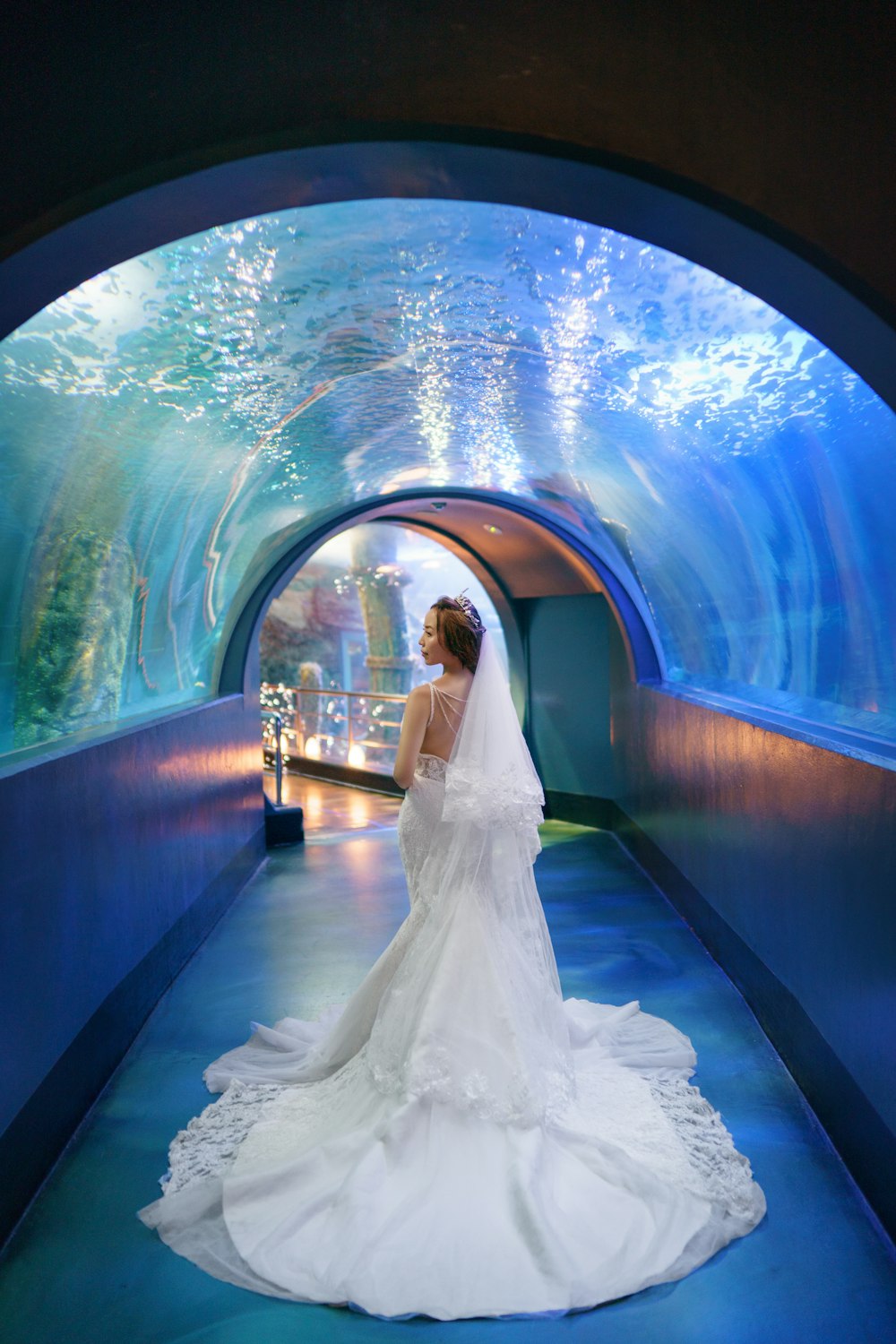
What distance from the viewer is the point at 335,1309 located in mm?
2648

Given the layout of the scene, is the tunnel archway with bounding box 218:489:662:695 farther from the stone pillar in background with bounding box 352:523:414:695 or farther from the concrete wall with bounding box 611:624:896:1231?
the stone pillar in background with bounding box 352:523:414:695

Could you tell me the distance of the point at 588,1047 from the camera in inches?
165

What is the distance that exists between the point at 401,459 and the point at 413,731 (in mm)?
4138

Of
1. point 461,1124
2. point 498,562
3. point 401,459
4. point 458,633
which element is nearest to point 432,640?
point 458,633

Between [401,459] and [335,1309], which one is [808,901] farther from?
[401,459]

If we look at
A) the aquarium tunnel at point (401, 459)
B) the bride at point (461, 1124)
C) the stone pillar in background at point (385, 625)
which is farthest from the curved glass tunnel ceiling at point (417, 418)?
the stone pillar in background at point (385, 625)

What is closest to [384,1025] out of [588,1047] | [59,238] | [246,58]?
[588,1047]

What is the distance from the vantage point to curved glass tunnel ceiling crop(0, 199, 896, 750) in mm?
3576

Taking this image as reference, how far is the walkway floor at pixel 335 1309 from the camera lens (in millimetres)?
2600

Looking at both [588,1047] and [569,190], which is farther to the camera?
[588,1047]

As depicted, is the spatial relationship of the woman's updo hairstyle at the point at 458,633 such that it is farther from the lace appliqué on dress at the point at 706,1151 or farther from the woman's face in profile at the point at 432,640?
the lace appliqué on dress at the point at 706,1151

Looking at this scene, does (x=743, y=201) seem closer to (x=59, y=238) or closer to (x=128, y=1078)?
(x=59, y=238)

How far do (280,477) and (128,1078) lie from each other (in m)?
3.90

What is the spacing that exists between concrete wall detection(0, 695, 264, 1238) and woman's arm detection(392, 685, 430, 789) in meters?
1.24
